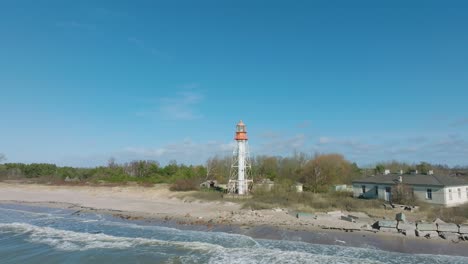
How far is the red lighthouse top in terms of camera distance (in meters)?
39.0

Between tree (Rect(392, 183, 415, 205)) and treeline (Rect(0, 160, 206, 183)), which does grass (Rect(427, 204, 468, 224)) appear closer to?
tree (Rect(392, 183, 415, 205))

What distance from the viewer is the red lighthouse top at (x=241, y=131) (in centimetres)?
3895

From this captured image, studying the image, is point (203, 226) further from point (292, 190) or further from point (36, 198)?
point (36, 198)

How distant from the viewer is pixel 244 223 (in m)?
26.3

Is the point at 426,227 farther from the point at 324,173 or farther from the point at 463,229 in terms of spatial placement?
the point at 324,173

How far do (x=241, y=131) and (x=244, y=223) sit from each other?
14428 mm

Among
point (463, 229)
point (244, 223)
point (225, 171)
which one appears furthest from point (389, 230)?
point (225, 171)

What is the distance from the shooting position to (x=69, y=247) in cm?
2017

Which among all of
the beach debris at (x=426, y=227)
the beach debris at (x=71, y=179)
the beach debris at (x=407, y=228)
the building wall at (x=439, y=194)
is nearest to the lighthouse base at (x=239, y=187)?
the building wall at (x=439, y=194)

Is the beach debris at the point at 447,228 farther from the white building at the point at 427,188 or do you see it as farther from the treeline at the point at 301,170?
the treeline at the point at 301,170

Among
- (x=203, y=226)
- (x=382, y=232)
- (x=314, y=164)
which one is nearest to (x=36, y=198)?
(x=203, y=226)

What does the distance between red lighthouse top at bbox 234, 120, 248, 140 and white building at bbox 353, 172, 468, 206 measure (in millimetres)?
13653

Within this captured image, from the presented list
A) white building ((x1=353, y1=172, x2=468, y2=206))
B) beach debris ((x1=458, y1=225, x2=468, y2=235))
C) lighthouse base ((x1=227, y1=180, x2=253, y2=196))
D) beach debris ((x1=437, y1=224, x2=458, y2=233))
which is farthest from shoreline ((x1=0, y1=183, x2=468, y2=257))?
white building ((x1=353, y1=172, x2=468, y2=206))

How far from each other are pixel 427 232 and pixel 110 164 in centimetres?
8357
